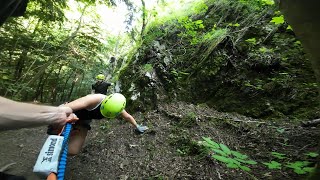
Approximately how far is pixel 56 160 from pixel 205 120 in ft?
10.6

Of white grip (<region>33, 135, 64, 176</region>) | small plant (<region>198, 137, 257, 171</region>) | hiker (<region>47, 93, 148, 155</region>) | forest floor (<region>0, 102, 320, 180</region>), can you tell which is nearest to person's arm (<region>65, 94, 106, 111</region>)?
hiker (<region>47, 93, 148, 155</region>)

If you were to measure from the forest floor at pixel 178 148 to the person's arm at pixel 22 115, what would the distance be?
8.66 feet

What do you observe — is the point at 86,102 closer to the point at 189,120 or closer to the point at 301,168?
the point at 189,120

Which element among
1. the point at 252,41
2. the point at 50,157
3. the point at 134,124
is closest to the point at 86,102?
the point at 134,124

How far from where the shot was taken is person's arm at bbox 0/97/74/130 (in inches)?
56.3

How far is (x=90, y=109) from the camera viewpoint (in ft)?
15.8

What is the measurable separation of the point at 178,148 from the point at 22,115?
352cm

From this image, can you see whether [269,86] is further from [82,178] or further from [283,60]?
[82,178]

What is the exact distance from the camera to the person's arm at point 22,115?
1.43 metres

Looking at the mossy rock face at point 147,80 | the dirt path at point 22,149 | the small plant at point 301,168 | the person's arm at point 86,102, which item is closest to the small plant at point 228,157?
the small plant at point 301,168

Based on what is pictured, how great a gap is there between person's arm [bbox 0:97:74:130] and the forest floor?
2.64 metres

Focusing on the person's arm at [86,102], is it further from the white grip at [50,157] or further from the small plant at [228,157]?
the small plant at [228,157]

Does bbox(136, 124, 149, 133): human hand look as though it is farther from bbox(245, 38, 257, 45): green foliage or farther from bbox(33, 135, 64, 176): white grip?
bbox(245, 38, 257, 45): green foliage

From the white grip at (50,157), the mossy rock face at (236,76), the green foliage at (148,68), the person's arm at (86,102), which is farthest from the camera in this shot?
the green foliage at (148,68)
